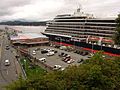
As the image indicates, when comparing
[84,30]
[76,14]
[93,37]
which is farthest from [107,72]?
A: [76,14]

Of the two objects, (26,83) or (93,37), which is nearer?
(26,83)

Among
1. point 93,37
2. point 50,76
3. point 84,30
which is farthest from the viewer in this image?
point 84,30

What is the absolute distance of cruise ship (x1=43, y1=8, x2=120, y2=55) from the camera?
84250mm

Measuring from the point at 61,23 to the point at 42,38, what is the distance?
10465 millimetres

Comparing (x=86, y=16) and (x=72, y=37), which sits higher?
(x=86, y=16)

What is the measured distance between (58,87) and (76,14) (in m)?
86.4

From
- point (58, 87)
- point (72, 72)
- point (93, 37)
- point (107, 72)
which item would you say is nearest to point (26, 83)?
point (58, 87)

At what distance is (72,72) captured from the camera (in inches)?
1134

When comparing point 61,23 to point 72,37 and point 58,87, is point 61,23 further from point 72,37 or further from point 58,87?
point 58,87

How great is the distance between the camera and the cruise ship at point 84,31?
3317 inches

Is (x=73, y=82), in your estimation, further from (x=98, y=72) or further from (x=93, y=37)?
(x=93, y=37)

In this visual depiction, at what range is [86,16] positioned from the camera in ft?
333

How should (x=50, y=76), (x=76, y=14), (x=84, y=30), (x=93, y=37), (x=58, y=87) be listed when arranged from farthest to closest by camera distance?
(x=76, y=14) < (x=84, y=30) < (x=93, y=37) < (x=50, y=76) < (x=58, y=87)

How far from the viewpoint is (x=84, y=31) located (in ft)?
319
